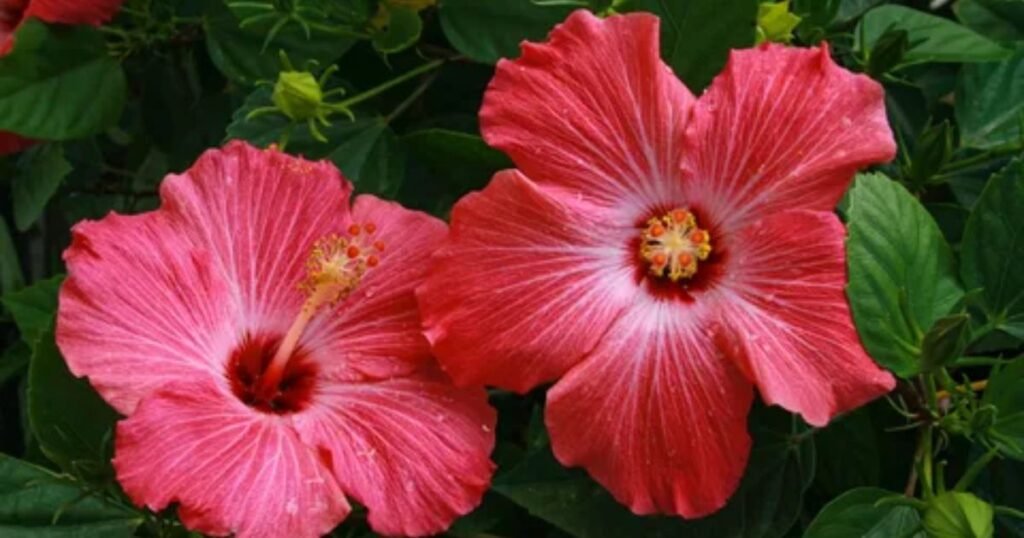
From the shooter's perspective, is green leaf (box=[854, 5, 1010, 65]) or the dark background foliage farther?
green leaf (box=[854, 5, 1010, 65])

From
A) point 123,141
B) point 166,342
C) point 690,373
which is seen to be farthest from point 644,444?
point 123,141

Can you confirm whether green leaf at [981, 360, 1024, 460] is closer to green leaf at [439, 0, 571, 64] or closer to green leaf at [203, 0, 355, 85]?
green leaf at [439, 0, 571, 64]

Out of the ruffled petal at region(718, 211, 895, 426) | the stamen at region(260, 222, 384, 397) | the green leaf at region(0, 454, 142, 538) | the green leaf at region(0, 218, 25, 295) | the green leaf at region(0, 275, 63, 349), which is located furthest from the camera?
the green leaf at region(0, 218, 25, 295)

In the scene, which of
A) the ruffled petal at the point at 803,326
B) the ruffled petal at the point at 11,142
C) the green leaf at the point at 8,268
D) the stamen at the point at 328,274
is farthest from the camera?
the green leaf at the point at 8,268

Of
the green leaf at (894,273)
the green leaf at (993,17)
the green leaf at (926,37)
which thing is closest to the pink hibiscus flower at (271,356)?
the green leaf at (894,273)

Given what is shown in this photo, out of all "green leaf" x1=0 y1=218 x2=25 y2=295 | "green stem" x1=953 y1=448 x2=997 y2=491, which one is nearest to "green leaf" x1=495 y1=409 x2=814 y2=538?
"green stem" x1=953 y1=448 x2=997 y2=491

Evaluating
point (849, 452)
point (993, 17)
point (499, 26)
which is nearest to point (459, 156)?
point (499, 26)

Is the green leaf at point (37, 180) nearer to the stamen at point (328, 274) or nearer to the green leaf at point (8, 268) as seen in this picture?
the green leaf at point (8, 268)

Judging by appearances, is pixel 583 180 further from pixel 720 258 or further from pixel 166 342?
pixel 166 342
